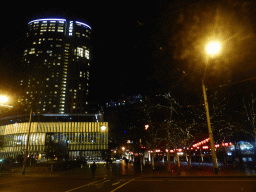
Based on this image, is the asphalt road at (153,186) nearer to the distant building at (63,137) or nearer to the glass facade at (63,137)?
the distant building at (63,137)

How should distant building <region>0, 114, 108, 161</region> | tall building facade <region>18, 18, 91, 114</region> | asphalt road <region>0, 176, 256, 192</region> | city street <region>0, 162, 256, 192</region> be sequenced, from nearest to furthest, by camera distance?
asphalt road <region>0, 176, 256, 192</region>
city street <region>0, 162, 256, 192</region>
distant building <region>0, 114, 108, 161</region>
tall building facade <region>18, 18, 91, 114</region>

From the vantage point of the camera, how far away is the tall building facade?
429ft

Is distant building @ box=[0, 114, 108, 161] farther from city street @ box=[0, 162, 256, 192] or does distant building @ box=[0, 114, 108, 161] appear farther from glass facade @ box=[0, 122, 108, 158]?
city street @ box=[0, 162, 256, 192]

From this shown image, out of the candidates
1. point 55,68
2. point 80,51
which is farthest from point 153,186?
point 80,51

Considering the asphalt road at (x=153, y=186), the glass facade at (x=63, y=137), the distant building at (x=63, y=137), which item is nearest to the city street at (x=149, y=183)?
the asphalt road at (x=153, y=186)

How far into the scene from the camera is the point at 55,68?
13612cm

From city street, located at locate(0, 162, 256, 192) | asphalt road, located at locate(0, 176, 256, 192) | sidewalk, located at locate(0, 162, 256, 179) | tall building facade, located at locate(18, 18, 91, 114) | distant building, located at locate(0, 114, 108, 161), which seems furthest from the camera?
tall building facade, located at locate(18, 18, 91, 114)

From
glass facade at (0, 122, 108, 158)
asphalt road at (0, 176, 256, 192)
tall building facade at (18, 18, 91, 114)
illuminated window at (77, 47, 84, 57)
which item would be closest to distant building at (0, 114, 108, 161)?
glass facade at (0, 122, 108, 158)

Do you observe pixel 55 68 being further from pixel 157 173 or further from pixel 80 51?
pixel 157 173

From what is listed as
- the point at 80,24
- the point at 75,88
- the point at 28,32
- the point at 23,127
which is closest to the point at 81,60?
the point at 75,88

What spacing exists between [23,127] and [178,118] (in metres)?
69.8

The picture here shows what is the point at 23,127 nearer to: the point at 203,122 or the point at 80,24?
the point at 203,122

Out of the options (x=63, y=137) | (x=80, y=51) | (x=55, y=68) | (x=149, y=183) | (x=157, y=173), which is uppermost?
(x=80, y=51)

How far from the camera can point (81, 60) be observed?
14938 cm
